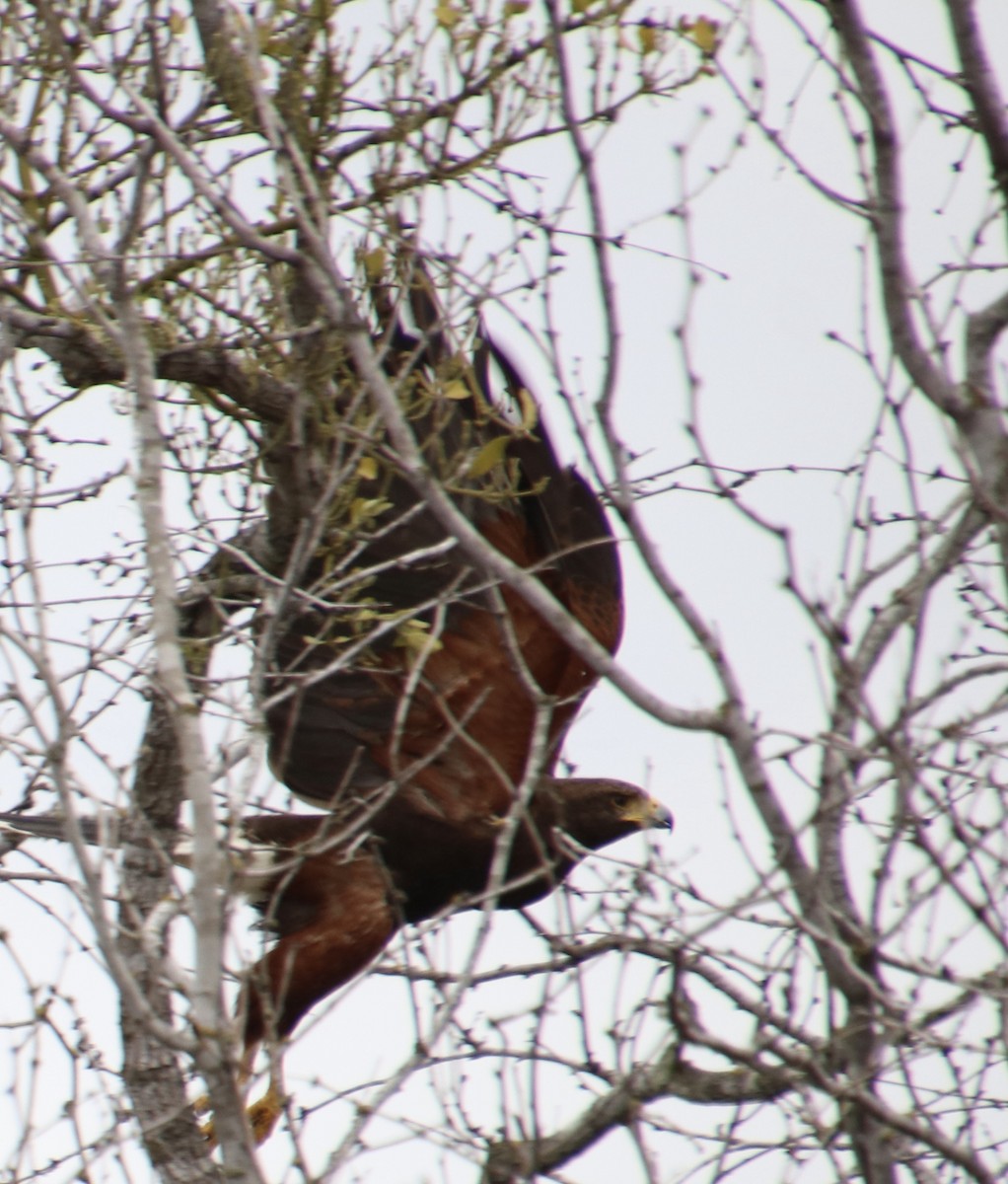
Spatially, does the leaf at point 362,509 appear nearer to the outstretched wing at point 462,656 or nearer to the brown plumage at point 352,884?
the outstretched wing at point 462,656

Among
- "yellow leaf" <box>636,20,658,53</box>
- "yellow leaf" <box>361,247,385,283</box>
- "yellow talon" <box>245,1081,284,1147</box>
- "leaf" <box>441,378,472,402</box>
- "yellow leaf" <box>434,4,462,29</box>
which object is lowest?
"yellow talon" <box>245,1081,284,1147</box>

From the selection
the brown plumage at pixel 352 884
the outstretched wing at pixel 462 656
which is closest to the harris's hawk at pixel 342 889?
the brown plumage at pixel 352 884

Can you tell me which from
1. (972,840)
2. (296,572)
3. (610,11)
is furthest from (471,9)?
(972,840)

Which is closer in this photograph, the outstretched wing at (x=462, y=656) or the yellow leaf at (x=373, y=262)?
the yellow leaf at (x=373, y=262)

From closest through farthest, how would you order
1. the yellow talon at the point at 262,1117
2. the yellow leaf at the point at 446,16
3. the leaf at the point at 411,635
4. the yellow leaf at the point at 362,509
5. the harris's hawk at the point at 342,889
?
the yellow leaf at the point at 446,16 → the yellow leaf at the point at 362,509 → the leaf at the point at 411,635 → the yellow talon at the point at 262,1117 → the harris's hawk at the point at 342,889

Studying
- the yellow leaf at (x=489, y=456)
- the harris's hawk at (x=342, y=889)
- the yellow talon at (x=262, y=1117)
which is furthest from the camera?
the harris's hawk at (x=342, y=889)

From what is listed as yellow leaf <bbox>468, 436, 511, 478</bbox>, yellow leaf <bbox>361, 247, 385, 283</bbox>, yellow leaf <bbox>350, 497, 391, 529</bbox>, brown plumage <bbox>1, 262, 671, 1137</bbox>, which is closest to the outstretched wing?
brown plumage <bbox>1, 262, 671, 1137</bbox>

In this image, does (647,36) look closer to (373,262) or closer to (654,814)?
(373,262)

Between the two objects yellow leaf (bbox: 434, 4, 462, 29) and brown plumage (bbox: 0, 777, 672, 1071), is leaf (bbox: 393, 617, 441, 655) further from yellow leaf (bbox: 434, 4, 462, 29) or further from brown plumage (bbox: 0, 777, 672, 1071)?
yellow leaf (bbox: 434, 4, 462, 29)

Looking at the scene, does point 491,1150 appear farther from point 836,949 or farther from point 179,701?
point 179,701

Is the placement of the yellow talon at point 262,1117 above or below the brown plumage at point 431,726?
below

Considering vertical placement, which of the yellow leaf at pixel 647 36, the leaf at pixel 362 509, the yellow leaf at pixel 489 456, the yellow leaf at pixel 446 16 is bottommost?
the yellow leaf at pixel 489 456

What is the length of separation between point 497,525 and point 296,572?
1869 millimetres

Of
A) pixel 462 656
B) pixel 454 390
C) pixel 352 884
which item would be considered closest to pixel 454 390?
pixel 454 390
